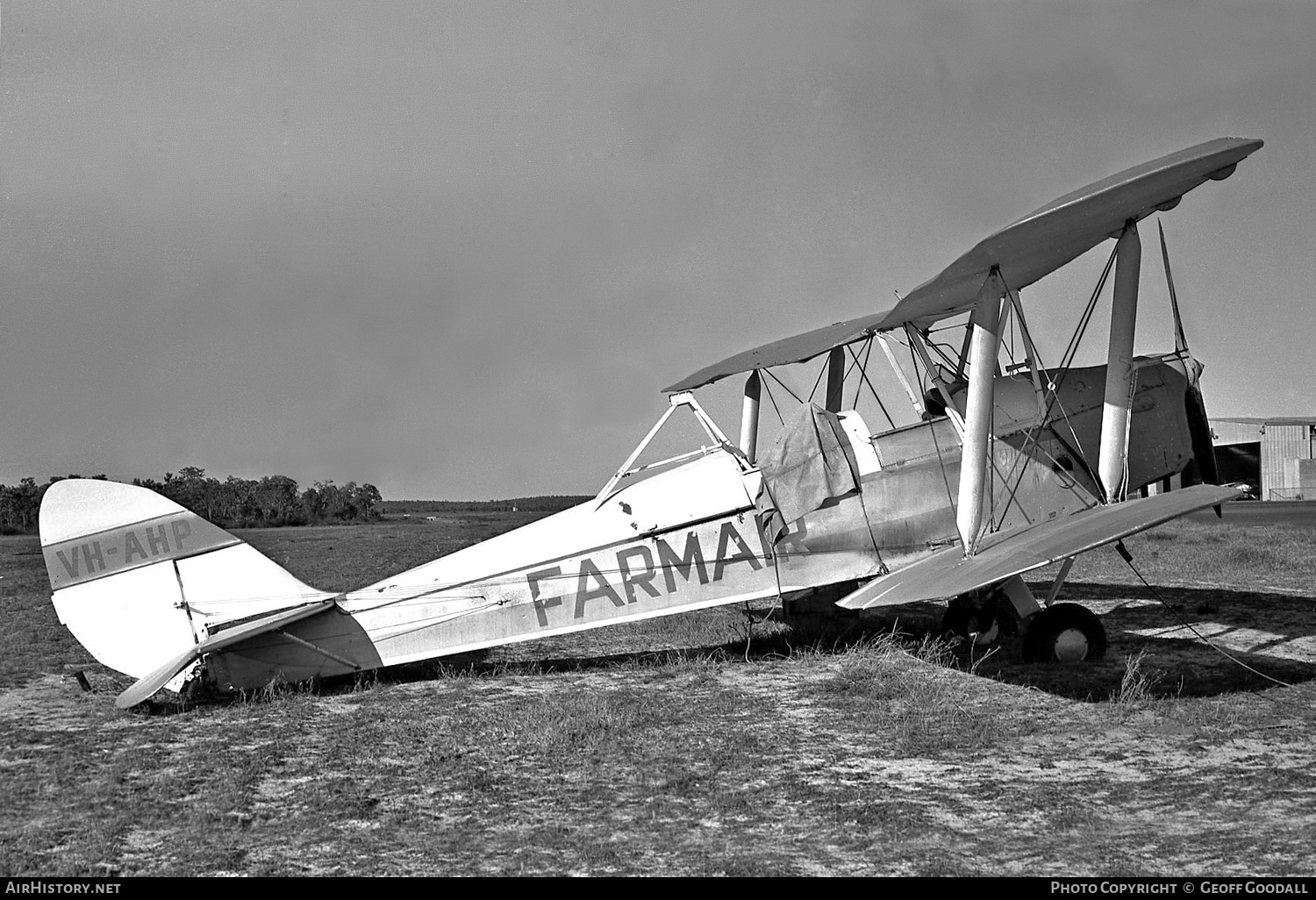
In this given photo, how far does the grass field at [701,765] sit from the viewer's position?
Result: 13.6 feet

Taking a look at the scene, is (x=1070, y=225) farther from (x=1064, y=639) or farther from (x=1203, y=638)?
(x=1203, y=638)

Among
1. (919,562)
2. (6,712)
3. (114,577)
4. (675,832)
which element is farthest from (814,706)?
(6,712)

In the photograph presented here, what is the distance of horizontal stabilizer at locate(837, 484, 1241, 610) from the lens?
6.42m

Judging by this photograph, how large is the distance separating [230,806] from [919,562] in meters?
5.08

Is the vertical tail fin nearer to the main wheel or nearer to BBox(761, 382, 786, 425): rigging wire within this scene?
BBox(761, 382, 786, 425): rigging wire

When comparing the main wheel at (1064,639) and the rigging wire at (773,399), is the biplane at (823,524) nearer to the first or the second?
the main wheel at (1064,639)

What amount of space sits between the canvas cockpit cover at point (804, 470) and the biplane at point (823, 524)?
0.02 meters

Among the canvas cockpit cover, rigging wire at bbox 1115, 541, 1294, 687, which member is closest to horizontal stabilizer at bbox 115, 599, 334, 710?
the canvas cockpit cover

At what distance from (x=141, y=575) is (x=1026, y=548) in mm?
6024

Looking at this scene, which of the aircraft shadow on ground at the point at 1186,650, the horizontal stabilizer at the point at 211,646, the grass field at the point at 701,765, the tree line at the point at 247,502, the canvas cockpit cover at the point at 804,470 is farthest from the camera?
the tree line at the point at 247,502

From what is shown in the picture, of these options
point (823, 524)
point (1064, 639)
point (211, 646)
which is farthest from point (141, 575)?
point (1064, 639)

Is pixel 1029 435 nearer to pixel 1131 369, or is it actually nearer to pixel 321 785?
pixel 1131 369

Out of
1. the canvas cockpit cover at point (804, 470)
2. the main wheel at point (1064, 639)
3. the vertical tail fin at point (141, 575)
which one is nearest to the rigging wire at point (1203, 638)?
the main wheel at point (1064, 639)

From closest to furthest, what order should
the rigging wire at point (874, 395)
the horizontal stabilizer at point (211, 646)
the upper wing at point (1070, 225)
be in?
the upper wing at point (1070, 225) → the horizontal stabilizer at point (211, 646) → the rigging wire at point (874, 395)
